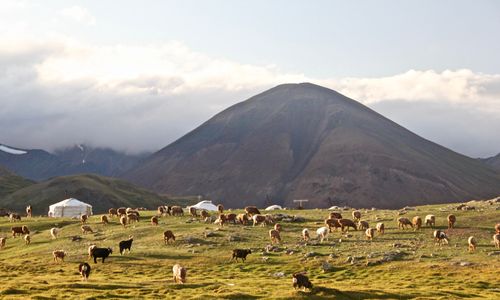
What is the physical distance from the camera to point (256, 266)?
59156 mm

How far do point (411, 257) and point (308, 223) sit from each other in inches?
1149

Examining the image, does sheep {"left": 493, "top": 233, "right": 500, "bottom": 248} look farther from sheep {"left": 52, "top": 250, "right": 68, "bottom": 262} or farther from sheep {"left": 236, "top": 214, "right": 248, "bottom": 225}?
sheep {"left": 52, "top": 250, "right": 68, "bottom": 262}

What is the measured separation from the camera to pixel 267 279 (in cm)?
5281

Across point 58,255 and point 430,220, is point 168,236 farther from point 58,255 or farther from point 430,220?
point 430,220

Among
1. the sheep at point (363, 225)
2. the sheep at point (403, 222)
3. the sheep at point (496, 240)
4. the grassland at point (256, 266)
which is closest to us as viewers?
the grassland at point (256, 266)

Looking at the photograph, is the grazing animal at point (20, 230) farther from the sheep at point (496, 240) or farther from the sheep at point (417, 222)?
the sheep at point (496, 240)

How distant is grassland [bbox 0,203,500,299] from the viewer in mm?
45031

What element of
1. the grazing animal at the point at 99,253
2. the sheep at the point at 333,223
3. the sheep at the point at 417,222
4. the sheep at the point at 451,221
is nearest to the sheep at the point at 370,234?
the sheep at the point at 333,223

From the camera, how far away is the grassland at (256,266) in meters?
45.0

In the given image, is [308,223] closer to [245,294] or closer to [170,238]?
[170,238]

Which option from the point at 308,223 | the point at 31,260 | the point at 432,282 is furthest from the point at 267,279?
the point at 308,223

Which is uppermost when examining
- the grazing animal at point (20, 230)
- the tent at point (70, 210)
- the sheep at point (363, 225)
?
the tent at point (70, 210)

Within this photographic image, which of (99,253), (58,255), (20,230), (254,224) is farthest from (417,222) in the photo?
(20,230)

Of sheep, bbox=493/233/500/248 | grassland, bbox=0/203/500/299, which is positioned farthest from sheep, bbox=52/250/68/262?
sheep, bbox=493/233/500/248
